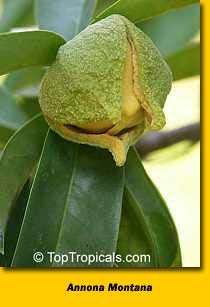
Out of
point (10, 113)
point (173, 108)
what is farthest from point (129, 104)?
point (173, 108)

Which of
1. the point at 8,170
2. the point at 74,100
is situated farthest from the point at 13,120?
the point at 74,100

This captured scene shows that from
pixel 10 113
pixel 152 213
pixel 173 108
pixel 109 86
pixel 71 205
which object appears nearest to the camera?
pixel 109 86

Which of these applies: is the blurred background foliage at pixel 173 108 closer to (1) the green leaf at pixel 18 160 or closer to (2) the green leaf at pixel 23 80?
(2) the green leaf at pixel 23 80

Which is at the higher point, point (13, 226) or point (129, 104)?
point (129, 104)

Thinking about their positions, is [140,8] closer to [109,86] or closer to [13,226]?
[109,86]

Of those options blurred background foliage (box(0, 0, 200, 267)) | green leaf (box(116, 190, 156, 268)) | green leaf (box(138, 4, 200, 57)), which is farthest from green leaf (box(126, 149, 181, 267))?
green leaf (box(138, 4, 200, 57))

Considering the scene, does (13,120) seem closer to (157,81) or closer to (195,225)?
(157,81)

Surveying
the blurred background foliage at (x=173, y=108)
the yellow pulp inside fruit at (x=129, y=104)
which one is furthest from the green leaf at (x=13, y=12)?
the yellow pulp inside fruit at (x=129, y=104)

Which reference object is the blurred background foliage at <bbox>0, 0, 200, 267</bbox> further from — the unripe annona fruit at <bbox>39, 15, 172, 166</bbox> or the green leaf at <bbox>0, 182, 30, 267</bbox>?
the unripe annona fruit at <bbox>39, 15, 172, 166</bbox>

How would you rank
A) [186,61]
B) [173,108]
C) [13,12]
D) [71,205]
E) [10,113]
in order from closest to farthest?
[71,205], [10,113], [186,61], [13,12], [173,108]
